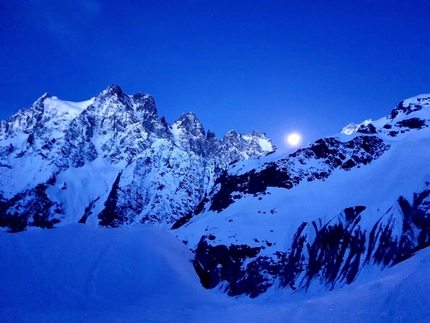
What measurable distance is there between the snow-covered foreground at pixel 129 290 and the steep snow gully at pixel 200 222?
14cm

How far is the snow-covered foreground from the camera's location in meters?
23.1

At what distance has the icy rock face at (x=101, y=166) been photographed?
132875mm

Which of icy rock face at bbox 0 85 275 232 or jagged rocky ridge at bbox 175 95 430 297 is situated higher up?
icy rock face at bbox 0 85 275 232

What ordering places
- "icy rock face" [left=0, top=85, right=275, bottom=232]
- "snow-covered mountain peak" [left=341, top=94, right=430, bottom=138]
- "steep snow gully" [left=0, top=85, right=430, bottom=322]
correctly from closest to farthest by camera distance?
"steep snow gully" [left=0, top=85, right=430, bottom=322] < "snow-covered mountain peak" [left=341, top=94, right=430, bottom=138] < "icy rock face" [left=0, top=85, right=275, bottom=232]

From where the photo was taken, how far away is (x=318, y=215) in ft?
277

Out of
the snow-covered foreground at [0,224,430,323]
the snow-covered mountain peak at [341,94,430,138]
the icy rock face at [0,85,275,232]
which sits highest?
the icy rock face at [0,85,275,232]

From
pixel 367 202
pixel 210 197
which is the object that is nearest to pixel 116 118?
pixel 210 197

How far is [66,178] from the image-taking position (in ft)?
489

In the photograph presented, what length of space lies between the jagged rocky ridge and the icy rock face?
98.4ft

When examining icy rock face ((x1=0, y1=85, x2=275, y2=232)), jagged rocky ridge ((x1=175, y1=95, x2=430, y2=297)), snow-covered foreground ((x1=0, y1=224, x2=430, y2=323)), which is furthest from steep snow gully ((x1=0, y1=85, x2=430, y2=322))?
icy rock face ((x1=0, y1=85, x2=275, y2=232))

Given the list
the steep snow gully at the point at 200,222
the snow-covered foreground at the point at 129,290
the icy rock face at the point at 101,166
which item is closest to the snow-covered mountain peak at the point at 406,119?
the steep snow gully at the point at 200,222

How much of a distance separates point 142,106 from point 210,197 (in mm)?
93586

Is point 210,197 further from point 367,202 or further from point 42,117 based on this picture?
point 42,117

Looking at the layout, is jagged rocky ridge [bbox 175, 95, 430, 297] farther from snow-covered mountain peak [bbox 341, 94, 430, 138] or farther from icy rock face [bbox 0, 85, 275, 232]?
icy rock face [bbox 0, 85, 275, 232]
